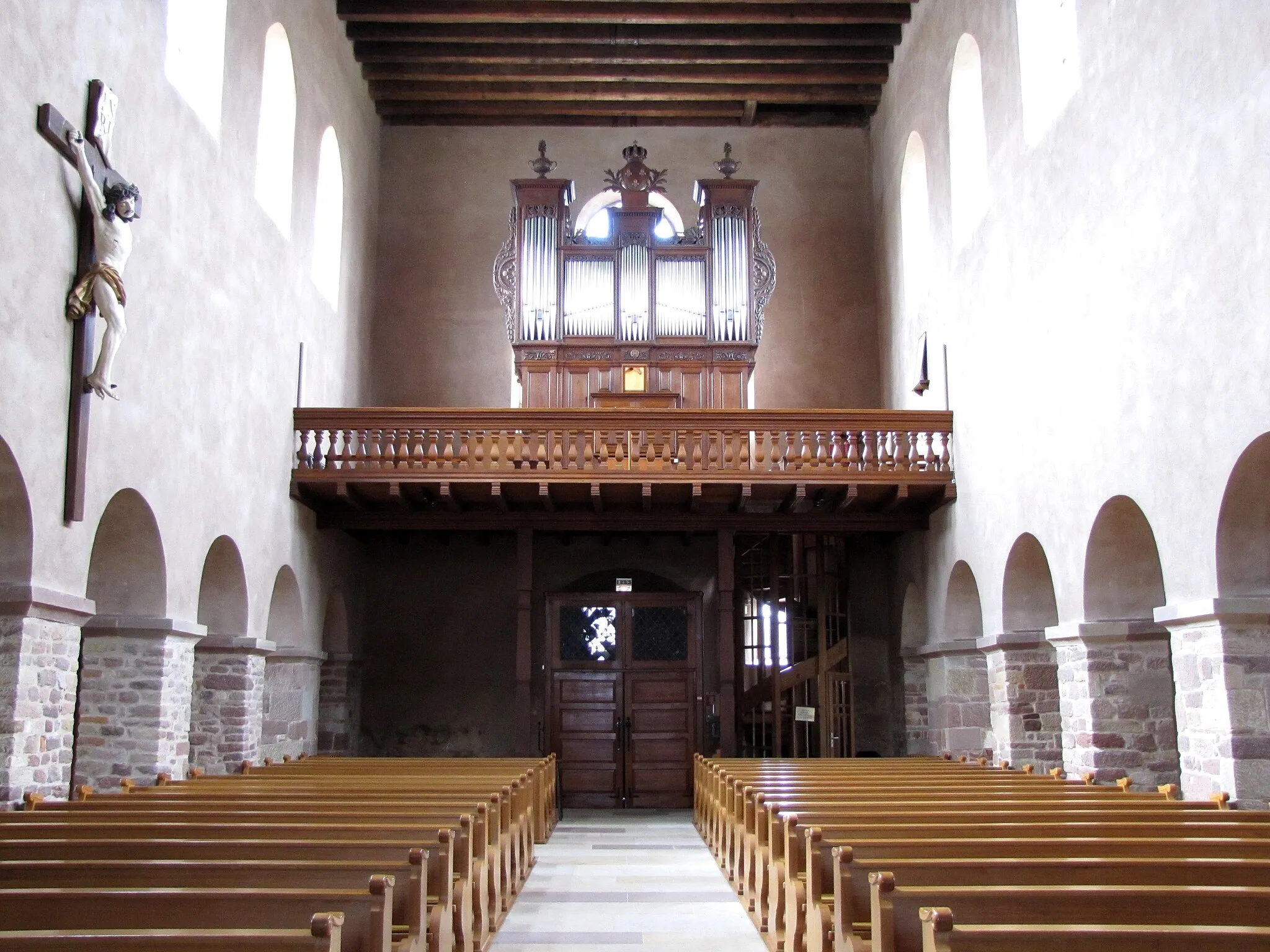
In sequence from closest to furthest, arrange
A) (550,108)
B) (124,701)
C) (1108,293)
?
(1108,293) < (124,701) < (550,108)

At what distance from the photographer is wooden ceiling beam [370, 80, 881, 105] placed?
59.4ft

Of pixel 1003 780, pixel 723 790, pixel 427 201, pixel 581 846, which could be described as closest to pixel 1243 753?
pixel 1003 780

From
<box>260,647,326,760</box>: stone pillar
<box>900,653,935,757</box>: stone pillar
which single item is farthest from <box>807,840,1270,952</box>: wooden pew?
<box>900,653,935,757</box>: stone pillar

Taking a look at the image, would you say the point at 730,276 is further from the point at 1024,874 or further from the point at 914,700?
the point at 1024,874

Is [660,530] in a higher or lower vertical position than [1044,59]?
lower

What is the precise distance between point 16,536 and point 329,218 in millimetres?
9117

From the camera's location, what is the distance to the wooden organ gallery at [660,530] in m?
14.7

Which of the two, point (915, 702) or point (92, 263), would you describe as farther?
point (915, 702)

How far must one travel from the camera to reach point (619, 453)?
13.5 metres

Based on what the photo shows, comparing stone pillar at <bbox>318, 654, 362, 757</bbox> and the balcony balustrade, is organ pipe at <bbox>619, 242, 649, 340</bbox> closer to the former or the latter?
the balcony balustrade

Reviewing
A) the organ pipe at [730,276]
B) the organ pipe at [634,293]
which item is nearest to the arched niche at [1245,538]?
the organ pipe at [730,276]

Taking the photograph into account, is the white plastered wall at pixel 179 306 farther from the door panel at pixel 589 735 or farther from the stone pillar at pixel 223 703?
the door panel at pixel 589 735

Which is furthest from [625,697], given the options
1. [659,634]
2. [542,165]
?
[542,165]

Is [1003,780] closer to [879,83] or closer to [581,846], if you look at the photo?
[581,846]
